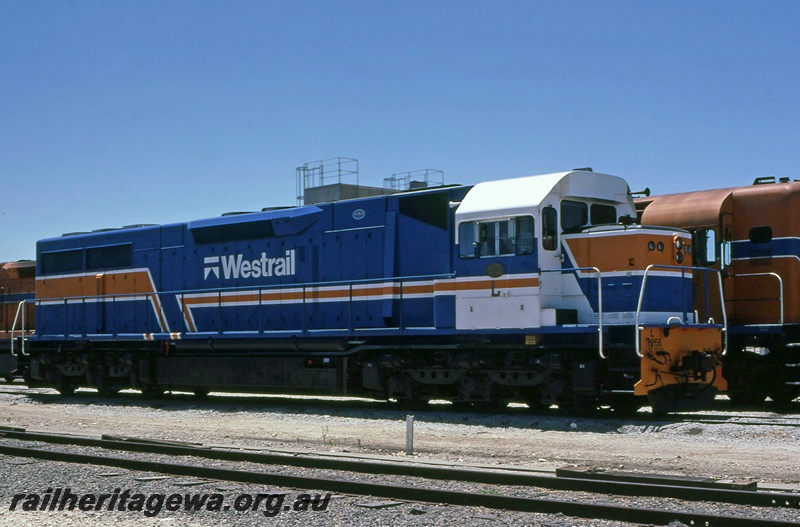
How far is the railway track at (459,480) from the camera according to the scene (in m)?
7.12

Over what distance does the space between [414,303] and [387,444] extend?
14.3 feet

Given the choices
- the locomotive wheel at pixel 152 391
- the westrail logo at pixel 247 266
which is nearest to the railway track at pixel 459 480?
the westrail logo at pixel 247 266

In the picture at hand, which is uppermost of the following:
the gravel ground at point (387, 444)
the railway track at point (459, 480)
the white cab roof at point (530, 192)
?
the white cab roof at point (530, 192)

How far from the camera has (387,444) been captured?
40.9ft

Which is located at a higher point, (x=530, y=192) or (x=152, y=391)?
(x=530, y=192)

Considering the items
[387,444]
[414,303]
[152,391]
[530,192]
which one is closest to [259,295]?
[414,303]

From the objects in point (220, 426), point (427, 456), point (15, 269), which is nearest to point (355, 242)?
point (220, 426)

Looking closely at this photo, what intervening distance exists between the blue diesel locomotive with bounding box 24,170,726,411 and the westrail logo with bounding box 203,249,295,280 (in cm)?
Answer: 3

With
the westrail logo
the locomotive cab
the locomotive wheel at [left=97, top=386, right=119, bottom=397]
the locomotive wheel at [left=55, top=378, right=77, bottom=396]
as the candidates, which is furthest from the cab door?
the locomotive wheel at [left=55, top=378, right=77, bottom=396]

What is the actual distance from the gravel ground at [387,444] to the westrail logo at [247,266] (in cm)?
259

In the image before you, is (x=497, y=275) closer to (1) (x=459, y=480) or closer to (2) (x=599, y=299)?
(2) (x=599, y=299)

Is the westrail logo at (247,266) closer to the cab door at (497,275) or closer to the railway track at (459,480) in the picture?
the cab door at (497,275)

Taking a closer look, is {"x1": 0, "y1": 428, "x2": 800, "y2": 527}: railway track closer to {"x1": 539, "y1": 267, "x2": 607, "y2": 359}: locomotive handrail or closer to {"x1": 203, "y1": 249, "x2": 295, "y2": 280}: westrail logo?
{"x1": 539, "y1": 267, "x2": 607, "y2": 359}: locomotive handrail

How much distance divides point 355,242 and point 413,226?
1.42 metres
